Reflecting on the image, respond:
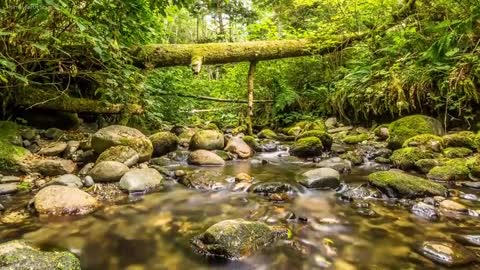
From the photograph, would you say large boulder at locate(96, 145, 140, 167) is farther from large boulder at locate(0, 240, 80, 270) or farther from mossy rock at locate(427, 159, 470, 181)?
mossy rock at locate(427, 159, 470, 181)

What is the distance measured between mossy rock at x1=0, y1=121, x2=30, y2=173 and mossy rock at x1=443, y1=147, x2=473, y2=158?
6045 mm

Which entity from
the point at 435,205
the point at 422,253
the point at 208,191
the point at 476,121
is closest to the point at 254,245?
the point at 422,253

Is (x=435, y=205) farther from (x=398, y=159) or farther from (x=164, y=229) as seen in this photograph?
(x=164, y=229)

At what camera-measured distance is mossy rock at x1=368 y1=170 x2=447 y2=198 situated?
3.84 meters

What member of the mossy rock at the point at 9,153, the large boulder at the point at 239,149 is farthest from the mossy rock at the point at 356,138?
the mossy rock at the point at 9,153

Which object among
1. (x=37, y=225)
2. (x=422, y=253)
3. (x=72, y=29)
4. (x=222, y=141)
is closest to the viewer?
(x=422, y=253)

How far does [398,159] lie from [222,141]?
3.21 meters

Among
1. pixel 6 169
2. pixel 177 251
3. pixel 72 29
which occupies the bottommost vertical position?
pixel 177 251

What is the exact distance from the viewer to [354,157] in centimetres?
582

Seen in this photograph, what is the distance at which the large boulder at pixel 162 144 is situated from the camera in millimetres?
6086

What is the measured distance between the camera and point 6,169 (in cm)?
442

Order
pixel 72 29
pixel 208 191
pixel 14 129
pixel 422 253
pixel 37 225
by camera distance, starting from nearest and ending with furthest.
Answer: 1. pixel 422 253
2. pixel 37 225
3. pixel 208 191
4. pixel 72 29
5. pixel 14 129

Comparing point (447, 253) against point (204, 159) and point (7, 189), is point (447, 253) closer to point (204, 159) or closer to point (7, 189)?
point (204, 159)

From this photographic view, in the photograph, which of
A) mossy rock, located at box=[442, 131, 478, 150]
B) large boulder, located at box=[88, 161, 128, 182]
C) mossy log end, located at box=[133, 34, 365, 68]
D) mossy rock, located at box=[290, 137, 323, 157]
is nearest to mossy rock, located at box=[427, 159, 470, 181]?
mossy rock, located at box=[442, 131, 478, 150]
